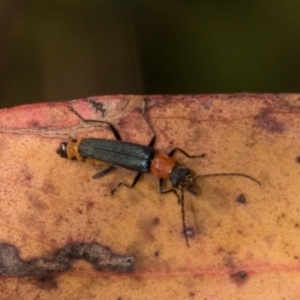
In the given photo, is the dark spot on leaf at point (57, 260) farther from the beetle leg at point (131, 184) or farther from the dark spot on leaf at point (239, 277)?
the dark spot on leaf at point (239, 277)

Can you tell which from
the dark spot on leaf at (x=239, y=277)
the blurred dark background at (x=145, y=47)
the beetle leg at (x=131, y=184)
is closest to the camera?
the dark spot on leaf at (x=239, y=277)

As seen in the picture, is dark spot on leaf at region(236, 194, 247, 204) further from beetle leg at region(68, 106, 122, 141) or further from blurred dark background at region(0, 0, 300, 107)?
blurred dark background at region(0, 0, 300, 107)

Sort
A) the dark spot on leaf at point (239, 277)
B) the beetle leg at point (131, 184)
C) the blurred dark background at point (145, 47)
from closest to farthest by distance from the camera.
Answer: the dark spot on leaf at point (239, 277)
the beetle leg at point (131, 184)
the blurred dark background at point (145, 47)

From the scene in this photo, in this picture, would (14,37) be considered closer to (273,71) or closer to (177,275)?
(273,71)

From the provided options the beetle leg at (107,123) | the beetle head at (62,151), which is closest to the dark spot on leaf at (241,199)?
the beetle leg at (107,123)

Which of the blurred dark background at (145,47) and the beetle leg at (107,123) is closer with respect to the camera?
the beetle leg at (107,123)

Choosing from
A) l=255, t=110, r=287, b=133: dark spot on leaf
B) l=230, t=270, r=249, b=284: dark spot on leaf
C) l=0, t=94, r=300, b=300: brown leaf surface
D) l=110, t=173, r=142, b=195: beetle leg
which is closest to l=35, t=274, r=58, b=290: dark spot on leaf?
l=0, t=94, r=300, b=300: brown leaf surface
